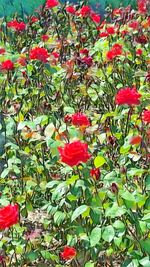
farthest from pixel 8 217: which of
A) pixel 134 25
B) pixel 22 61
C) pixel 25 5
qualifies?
pixel 25 5

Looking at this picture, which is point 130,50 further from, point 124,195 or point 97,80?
point 124,195

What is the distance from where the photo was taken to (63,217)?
2900 mm

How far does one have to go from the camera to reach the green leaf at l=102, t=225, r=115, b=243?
256 cm

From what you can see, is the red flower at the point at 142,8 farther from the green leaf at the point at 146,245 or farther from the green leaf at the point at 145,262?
the green leaf at the point at 145,262

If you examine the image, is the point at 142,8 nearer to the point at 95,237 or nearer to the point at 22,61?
the point at 22,61

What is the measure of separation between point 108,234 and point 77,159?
26 cm

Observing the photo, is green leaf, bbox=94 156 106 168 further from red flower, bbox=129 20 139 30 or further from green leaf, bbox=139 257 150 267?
red flower, bbox=129 20 139 30

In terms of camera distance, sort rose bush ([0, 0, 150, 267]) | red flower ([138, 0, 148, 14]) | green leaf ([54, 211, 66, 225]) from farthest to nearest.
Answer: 1. red flower ([138, 0, 148, 14])
2. green leaf ([54, 211, 66, 225])
3. rose bush ([0, 0, 150, 267])

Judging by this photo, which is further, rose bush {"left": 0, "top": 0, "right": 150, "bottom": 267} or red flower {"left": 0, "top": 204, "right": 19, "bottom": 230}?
rose bush {"left": 0, "top": 0, "right": 150, "bottom": 267}

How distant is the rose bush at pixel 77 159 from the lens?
268 cm

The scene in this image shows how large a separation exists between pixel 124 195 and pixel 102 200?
0.24 m

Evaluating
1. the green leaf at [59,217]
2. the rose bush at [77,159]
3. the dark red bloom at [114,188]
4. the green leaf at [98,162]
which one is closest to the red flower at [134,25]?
the rose bush at [77,159]

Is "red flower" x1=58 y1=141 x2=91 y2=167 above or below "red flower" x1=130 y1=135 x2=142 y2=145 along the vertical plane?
above

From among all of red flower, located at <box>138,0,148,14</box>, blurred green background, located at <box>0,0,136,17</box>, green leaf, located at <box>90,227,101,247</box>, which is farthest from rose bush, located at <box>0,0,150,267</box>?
blurred green background, located at <box>0,0,136,17</box>
